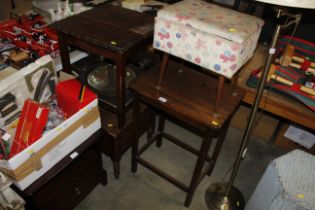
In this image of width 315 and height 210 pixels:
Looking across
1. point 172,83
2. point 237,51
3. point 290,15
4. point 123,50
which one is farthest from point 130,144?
point 290,15

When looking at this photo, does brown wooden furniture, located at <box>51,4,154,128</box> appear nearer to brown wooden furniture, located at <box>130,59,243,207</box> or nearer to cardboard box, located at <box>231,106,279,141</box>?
brown wooden furniture, located at <box>130,59,243,207</box>

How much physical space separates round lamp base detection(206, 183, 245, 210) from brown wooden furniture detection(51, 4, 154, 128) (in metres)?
0.85

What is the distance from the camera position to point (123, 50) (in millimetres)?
1344

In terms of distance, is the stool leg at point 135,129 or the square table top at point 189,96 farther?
the stool leg at point 135,129

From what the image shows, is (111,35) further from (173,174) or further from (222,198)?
(222,198)

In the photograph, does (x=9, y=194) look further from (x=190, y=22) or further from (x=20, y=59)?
(x=190, y=22)

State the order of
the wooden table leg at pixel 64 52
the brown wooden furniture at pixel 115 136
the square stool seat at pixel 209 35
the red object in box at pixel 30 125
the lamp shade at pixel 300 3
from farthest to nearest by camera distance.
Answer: the brown wooden furniture at pixel 115 136 → the wooden table leg at pixel 64 52 → the red object in box at pixel 30 125 → the square stool seat at pixel 209 35 → the lamp shade at pixel 300 3

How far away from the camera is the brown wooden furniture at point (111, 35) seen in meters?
1.39

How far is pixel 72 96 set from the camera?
146 cm

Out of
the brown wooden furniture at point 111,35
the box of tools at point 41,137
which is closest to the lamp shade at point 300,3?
the brown wooden furniture at point 111,35

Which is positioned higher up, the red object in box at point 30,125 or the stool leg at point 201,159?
the red object in box at point 30,125

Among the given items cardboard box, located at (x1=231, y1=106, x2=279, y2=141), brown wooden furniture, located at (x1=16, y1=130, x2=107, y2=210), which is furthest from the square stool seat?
cardboard box, located at (x1=231, y1=106, x2=279, y2=141)

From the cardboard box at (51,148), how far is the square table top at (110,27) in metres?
0.34

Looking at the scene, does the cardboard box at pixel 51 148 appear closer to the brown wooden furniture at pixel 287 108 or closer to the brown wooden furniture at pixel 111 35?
the brown wooden furniture at pixel 111 35
